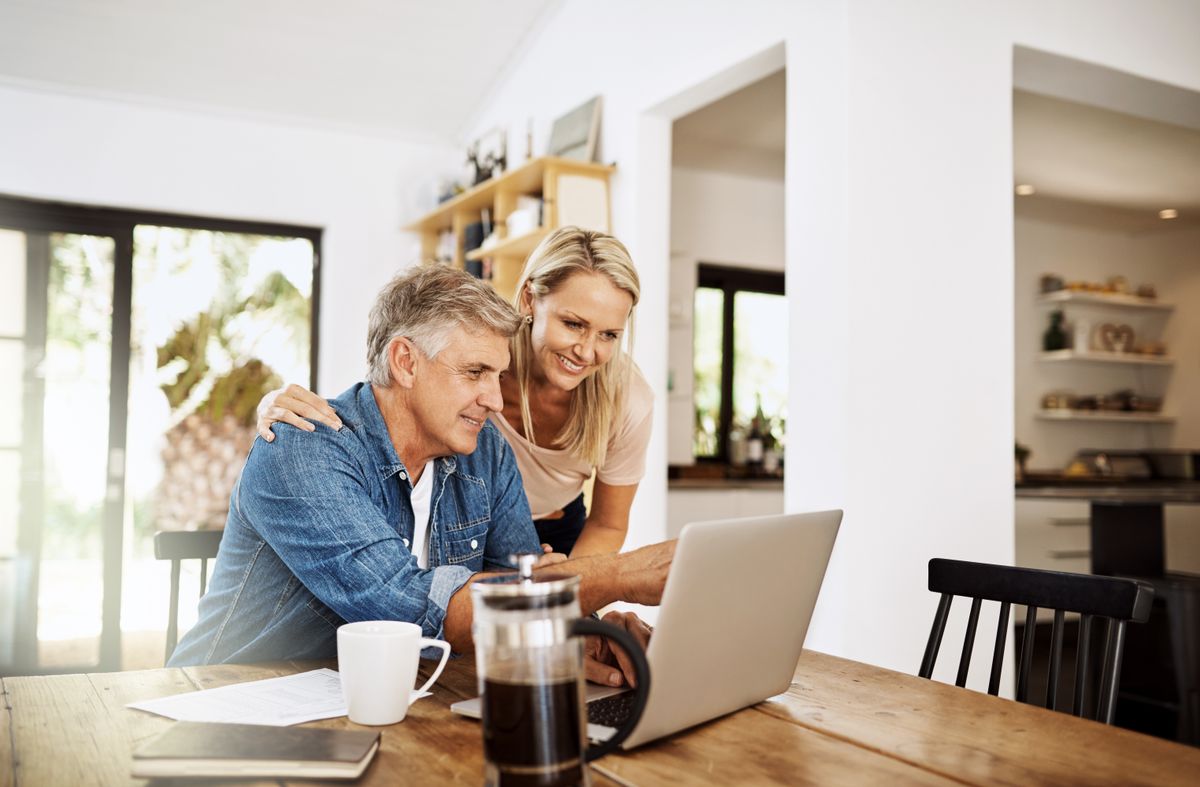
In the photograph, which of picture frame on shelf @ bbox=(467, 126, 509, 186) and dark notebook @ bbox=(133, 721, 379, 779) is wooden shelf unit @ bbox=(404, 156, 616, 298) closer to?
picture frame on shelf @ bbox=(467, 126, 509, 186)

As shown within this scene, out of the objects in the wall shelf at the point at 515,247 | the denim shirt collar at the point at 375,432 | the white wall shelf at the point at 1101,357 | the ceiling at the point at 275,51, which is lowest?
the denim shirt collar at the point at 375,432

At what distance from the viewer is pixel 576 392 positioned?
210 centimetres

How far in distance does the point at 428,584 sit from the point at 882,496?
5.11ft

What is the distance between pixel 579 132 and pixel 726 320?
1768mm

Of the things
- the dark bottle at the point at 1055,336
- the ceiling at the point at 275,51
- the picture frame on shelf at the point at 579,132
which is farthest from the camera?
the dark bottle at the point at 1055,336

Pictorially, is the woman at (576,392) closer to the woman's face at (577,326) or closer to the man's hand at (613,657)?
the woman's face at (577,326)

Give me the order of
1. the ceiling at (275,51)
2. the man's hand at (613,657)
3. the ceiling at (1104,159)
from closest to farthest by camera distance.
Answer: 1. the man's hand at (613,657)
2. the ceiling at (275,51)
3. the ceiling at (1104,159)

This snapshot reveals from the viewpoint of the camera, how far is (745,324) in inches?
205

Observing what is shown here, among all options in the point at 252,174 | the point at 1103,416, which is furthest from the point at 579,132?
the point at 1103,416

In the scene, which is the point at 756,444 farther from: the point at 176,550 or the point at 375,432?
the point at 375,432

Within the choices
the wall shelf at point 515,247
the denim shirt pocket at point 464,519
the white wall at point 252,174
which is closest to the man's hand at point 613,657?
the denim shirt pocket at point 464,519

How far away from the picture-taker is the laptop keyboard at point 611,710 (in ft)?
3.50

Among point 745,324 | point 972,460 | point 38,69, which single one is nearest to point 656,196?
point 972,460

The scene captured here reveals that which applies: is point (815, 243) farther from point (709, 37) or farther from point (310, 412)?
point (310, 412)
